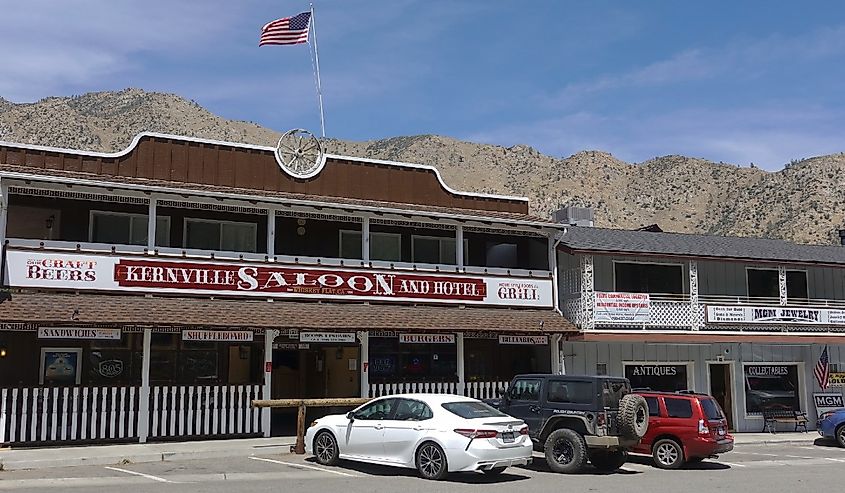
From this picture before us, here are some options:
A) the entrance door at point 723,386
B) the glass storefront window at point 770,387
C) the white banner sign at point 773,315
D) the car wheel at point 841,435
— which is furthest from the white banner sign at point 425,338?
the car wheel at point 841,435

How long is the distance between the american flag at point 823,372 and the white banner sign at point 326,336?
51.2 ft

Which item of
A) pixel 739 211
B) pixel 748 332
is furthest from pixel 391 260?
pixel 739 211

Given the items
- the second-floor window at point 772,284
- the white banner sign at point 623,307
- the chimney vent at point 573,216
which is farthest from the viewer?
the chimney vent at point 573,216

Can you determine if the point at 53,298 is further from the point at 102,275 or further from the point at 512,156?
the point at 512,156

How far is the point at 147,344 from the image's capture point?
19.8 meters

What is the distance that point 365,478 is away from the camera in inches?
586

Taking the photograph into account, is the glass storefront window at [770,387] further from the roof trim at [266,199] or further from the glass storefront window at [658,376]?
the roof trim at [266,199]

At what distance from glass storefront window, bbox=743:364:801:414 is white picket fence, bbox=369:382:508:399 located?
336 inches

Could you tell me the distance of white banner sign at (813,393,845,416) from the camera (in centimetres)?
2748

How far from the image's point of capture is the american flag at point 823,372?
27734 mm

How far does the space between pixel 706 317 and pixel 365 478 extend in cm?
1484

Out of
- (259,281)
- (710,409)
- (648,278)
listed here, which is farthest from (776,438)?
(259,281)

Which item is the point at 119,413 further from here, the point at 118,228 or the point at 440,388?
the point at 440,388

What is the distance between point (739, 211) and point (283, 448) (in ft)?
261
